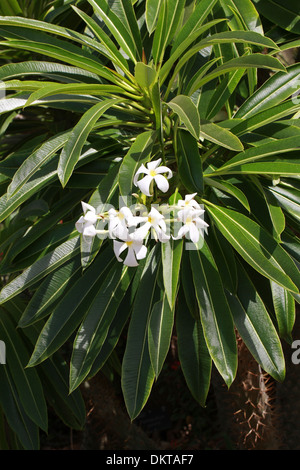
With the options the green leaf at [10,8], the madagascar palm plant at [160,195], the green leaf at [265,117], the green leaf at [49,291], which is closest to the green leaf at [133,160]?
the madagascar palm plant at [160,195]

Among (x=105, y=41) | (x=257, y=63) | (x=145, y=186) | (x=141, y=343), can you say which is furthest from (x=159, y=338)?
(x=105, y=41)

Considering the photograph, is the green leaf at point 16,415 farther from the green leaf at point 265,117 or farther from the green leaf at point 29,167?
the green leaf at point 265,117

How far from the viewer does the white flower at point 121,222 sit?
99 cm

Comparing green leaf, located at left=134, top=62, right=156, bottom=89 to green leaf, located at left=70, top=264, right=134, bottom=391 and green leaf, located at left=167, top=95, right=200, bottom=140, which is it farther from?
green leaf, located at left=70, top=264, right=134, bottom=391

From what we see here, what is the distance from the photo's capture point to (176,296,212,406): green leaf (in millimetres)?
1344

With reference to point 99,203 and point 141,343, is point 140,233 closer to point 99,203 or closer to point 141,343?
point 99,203

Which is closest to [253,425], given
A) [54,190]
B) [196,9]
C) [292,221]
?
[292,221]

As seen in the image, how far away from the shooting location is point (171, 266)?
1.11 meters

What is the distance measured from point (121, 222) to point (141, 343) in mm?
405

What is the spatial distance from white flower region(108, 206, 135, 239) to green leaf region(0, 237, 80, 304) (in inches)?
11.8

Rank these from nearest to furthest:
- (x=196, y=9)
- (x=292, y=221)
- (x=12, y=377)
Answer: (x=196, y=9) → (x=292, y=221) → (x=12, y=377)

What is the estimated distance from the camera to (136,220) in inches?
39.0

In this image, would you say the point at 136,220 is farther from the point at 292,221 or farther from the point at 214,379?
the point at 214,379

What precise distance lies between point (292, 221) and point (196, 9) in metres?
0.56
